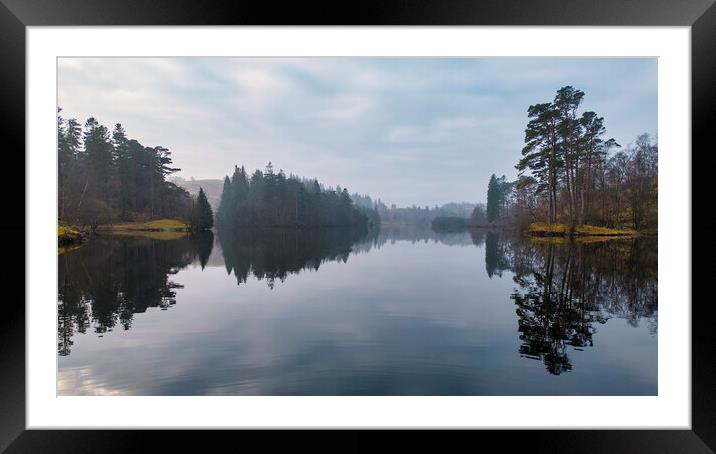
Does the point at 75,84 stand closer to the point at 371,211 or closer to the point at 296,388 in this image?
the point at 296,388

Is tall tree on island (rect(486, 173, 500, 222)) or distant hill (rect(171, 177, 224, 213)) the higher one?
distant hill (rect(171, 177, 224, 213))

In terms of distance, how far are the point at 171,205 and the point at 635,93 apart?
527 inches

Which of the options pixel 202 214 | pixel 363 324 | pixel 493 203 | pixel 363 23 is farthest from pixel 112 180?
pixel 363 23

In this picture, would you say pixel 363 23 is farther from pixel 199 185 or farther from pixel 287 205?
pixel 287 205

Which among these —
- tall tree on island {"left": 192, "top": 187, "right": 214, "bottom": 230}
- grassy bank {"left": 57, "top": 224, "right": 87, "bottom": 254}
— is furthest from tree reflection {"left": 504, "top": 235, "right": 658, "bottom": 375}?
tall tree on island {"left": 192, "top": 187, "right": 214, "bottom": 230}

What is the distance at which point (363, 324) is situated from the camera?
5.39m

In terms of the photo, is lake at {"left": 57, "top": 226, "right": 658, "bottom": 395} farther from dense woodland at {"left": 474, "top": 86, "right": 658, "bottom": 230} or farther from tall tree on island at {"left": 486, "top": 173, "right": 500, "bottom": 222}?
tall tree on island at {"left": 486, "top": 173, "right": 500, "bottom": 222}

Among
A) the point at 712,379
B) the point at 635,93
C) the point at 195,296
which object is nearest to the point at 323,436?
the point at 712,379

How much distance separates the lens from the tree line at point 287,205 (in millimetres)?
20172

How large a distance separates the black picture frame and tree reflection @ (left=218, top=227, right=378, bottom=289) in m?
6.10

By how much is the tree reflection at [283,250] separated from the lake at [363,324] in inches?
6.3

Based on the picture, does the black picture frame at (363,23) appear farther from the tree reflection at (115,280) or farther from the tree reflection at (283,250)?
the tree reflection at (283,250)

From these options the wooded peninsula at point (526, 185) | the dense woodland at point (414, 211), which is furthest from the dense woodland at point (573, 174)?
the dense woodland at point (414, 211)

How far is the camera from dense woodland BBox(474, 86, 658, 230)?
33.2 ft
